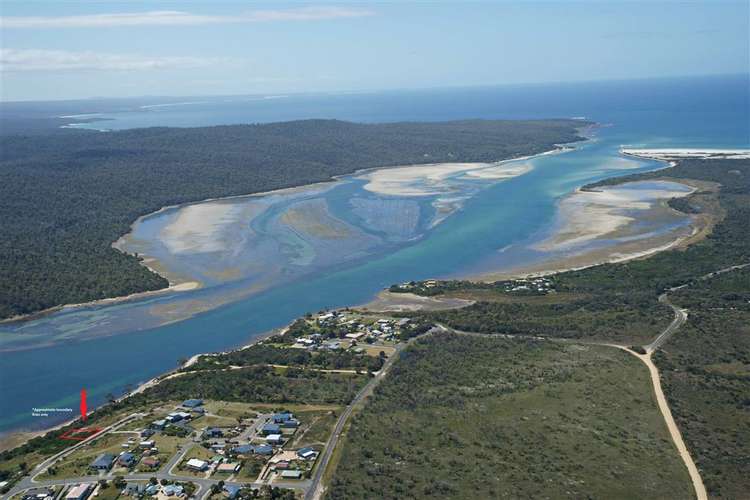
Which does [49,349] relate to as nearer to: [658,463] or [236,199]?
[658,463]

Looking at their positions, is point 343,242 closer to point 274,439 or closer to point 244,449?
point 274,439

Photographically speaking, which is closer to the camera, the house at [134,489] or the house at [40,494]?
the house at [40,494]

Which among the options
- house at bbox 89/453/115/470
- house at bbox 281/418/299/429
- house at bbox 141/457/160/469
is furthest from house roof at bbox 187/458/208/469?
house at bbox 281/418/299/429

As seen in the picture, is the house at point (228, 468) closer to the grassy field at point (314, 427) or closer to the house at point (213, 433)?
the grassy field at point (314, 427)

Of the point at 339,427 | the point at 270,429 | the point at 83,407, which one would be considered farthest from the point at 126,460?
the point at 83,407

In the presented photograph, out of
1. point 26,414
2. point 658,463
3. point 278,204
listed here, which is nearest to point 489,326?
point 658,463

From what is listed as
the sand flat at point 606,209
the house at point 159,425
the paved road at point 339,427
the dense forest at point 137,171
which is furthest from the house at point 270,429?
the sand flat at point 606,209

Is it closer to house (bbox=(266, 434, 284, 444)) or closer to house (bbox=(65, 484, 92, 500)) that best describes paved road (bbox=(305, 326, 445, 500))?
house (bbox=(266, 434, 284, 444))
